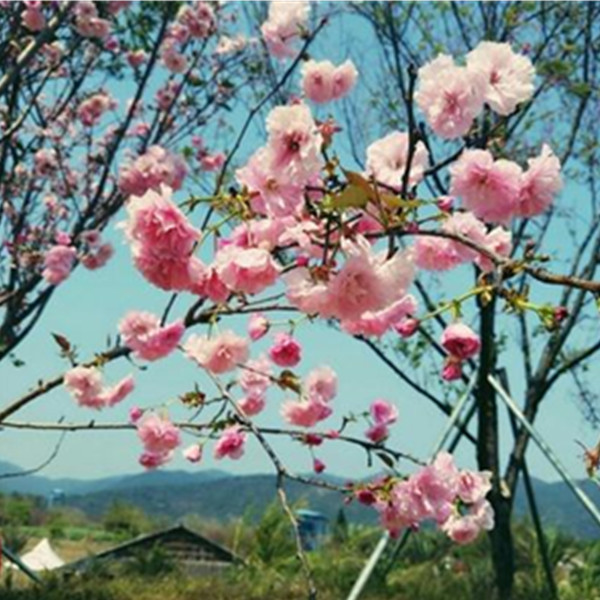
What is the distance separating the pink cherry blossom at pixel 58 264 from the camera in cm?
568

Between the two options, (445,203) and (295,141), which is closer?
(295,141)

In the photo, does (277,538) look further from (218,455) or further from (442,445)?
(218,455)

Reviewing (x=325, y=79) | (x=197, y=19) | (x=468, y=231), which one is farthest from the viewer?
(x=197, y=19)

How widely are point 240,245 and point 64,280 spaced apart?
4163 millimetres

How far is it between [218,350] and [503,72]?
124 centimetres

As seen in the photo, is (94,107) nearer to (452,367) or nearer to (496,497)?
(496,497)

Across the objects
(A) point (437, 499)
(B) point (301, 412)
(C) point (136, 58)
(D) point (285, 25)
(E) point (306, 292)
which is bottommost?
(A) point (437, 499)

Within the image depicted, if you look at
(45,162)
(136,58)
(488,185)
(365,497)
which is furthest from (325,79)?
(45,162)

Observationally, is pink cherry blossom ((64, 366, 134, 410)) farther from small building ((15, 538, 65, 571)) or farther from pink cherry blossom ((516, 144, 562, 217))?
small building ((15, 538, 65, 571))

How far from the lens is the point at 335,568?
777 centimetres

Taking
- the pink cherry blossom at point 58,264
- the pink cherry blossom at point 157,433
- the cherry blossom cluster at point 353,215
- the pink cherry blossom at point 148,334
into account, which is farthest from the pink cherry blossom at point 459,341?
the pink cherry blossom at point 58,264

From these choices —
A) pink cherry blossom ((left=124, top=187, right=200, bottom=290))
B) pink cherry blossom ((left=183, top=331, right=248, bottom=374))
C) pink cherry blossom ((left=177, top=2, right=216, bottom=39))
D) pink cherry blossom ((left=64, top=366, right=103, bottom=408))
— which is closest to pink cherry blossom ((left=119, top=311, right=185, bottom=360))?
pink cherry blossom ((left=183, top=331, right=248, bottom=374))

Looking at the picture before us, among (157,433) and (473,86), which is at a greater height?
(473,86)

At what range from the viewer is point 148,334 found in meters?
2.81
